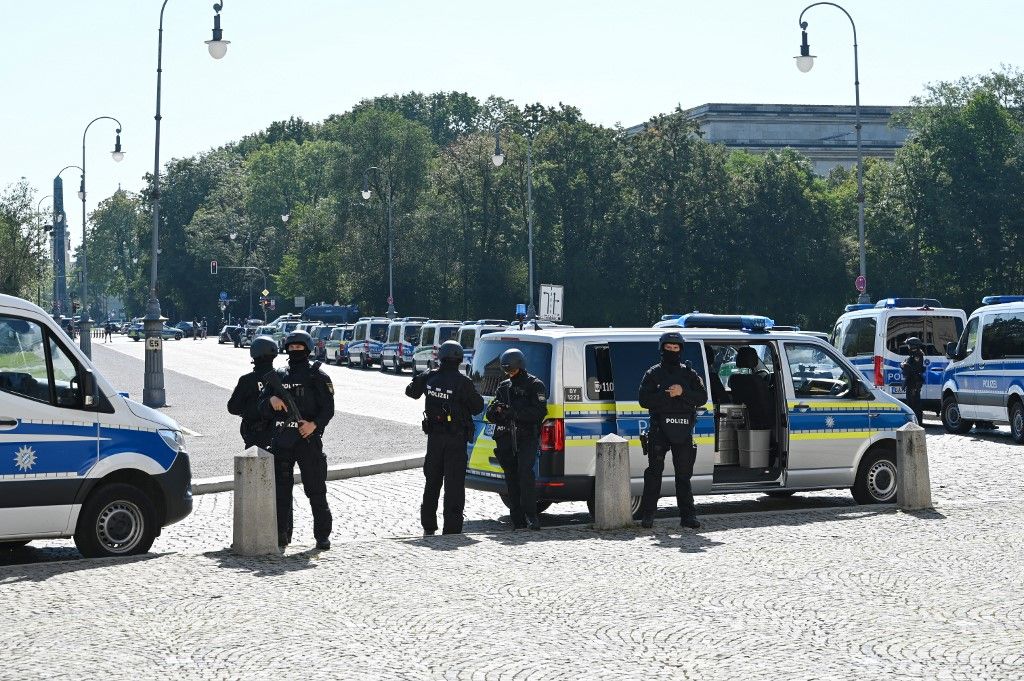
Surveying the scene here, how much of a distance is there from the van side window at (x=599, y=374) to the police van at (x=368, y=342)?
4541 cm

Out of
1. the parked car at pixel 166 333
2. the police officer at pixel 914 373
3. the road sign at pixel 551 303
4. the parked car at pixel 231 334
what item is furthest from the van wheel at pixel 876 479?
the parked car at pixel 166 333

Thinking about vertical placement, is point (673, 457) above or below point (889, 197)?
below

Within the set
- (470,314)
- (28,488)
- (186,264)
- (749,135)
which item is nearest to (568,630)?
(28,488)

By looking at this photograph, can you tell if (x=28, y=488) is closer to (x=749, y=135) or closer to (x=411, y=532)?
(x=411, y=532)

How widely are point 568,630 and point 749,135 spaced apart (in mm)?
113706

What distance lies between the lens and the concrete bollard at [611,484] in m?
12.4

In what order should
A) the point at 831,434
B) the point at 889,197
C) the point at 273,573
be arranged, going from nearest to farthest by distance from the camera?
the point at 273,573, the point at 831,434, the point at 889,197

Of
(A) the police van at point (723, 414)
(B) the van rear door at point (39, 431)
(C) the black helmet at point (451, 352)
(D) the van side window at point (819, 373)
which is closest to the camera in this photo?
(B) the van rear door at point (39, 431)

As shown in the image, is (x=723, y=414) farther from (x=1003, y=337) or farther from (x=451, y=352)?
(x=1003, y=337)

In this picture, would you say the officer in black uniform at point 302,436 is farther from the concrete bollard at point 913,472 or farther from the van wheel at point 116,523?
the concrete bollard at point 913,472

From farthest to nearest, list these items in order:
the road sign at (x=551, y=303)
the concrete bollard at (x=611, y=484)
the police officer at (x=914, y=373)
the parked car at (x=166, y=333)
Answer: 1. the parked car at (x=166, y=333)
2. the road sign at (x=551, y=303)
3. the police officer at (x=914, y=373)
4. the concrete bollard at (x=611, y=484)

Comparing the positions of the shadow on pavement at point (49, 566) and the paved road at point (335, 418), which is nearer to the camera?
the shadow on pavement at point (49, 566)

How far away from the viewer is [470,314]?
86125 mm

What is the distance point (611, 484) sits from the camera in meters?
12.4
